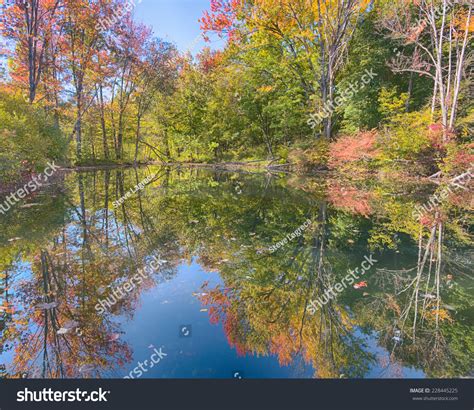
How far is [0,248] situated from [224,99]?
77.7 feet

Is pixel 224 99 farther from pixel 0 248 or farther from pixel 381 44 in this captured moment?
pixel 0 248

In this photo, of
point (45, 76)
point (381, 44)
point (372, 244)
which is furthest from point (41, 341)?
point (381, 44)

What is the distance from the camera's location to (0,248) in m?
4.91
